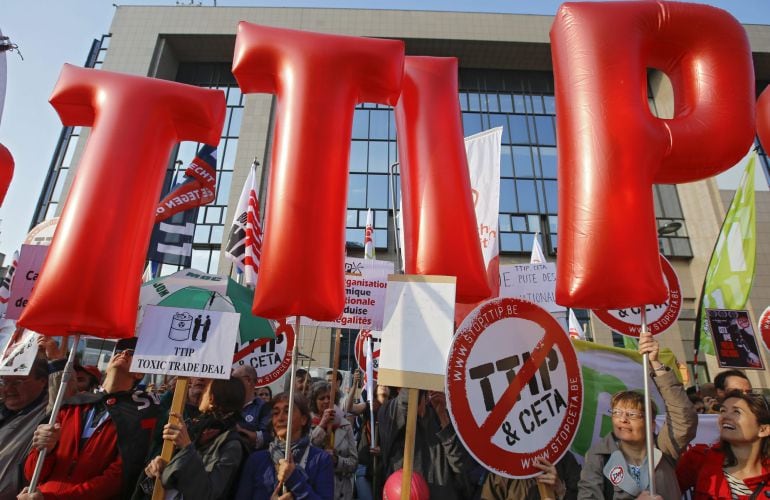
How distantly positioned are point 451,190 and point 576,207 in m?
0.87

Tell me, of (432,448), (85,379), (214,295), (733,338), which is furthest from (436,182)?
(733,338)

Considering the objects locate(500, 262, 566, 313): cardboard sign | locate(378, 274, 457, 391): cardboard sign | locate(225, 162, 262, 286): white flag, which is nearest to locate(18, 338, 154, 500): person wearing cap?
locate(378, 274, 457, 391): cardboard sign

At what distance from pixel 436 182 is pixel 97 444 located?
2584mm

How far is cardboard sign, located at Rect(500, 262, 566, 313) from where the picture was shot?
19.0ft

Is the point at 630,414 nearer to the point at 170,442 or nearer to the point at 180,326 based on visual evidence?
the point at 170,442

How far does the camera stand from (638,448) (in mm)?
2436

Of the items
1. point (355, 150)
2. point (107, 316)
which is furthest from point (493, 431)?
point (355, 150)

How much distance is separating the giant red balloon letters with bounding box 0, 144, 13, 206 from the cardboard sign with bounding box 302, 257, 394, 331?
8.79ft

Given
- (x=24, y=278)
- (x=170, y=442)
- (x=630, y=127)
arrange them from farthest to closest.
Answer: (x=24, y=278), (x=630, y=127), (x=170, y=442)

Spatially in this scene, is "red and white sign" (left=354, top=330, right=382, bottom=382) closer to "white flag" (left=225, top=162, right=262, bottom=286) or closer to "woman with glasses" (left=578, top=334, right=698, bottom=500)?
"white flag" (left=225, top=162, right=262, bottom=286)

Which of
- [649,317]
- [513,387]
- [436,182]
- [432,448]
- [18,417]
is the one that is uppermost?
[436,182]

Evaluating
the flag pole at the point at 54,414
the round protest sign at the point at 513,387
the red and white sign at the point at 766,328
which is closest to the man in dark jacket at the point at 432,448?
the round protest sign at the point at 513,387

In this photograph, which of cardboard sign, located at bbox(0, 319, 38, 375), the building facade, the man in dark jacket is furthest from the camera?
the building facade

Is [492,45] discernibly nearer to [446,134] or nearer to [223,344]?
[446,134]
